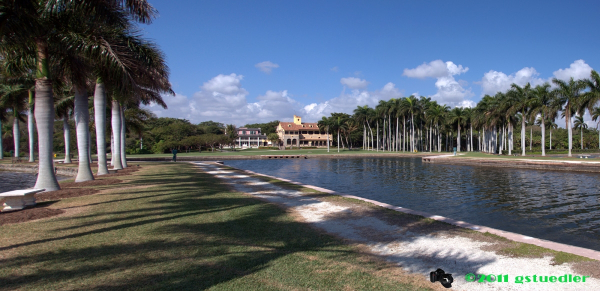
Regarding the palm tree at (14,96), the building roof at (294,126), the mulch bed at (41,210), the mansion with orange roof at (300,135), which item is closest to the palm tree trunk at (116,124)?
the mulch bed at (41,210)

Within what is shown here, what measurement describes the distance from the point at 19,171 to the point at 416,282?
38120mm

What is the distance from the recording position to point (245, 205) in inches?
411

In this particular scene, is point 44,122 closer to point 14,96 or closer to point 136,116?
point 136,116

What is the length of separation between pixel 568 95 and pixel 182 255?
45459 mm

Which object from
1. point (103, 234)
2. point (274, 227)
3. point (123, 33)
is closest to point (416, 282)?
point (274, 227)

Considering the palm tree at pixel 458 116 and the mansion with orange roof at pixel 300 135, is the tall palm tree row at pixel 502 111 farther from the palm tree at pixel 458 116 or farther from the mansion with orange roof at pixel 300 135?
the mansion with orange roof at pixel 300 135

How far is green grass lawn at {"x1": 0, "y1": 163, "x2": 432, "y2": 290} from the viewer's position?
15.2ft

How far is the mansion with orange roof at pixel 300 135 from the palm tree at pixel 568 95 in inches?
3083

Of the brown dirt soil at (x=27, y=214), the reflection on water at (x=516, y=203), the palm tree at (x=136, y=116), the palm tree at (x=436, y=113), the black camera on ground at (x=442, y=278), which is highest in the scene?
the palm tree at (x=436, y=113)

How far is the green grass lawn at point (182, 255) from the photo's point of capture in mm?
4629

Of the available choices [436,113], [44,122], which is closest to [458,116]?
[436,113]

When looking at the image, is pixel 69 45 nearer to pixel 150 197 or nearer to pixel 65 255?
pixel 150 197

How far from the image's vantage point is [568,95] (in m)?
37.5

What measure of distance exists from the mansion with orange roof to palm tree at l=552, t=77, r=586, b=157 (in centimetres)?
7830
